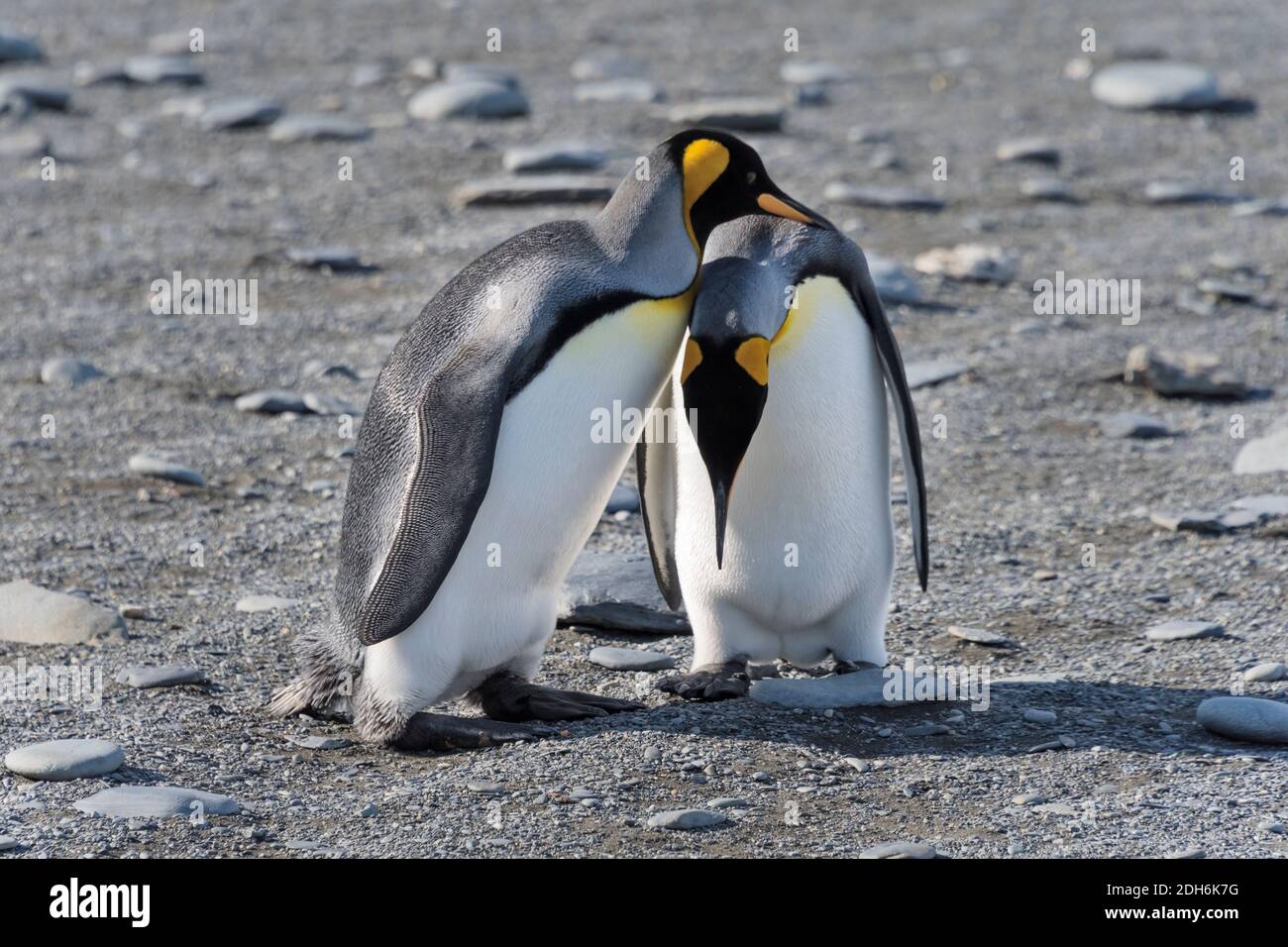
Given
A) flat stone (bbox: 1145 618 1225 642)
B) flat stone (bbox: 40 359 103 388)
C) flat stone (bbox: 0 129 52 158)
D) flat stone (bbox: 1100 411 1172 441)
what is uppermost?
flat stone (bbox: 0 129 52 158)

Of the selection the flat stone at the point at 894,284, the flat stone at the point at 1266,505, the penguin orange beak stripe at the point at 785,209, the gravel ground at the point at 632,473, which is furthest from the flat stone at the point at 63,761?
the flat stone at the point at 894,284

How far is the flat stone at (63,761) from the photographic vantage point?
3229 mm

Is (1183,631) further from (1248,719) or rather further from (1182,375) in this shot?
(1182,375)

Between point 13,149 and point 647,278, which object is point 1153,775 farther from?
point 13,149

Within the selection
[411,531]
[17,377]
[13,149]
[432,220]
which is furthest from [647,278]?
[13,149]

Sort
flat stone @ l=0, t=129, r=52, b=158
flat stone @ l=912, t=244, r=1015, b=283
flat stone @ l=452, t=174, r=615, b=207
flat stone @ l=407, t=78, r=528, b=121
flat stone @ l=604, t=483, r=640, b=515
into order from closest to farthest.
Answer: flat stone @ l=604, t=483, r=640, b=515
flat stone @ l=912, t=244, r=1015, b=283
flat stone @ l=452, t=174, r=615, b=207
flat stone @ l=0, t=129, r=52, b=158
flat stone @ l=407, t=78, r=528, b=121

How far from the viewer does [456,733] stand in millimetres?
3424

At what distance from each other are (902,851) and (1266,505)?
2.41 meters

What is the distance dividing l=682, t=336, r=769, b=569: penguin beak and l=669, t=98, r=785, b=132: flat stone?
6.21 m

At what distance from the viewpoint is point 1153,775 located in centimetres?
325

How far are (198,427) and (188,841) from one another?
2934mm

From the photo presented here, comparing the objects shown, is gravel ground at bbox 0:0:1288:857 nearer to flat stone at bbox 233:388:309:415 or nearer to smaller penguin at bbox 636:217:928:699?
flat stone at bbox 233:388:309:415

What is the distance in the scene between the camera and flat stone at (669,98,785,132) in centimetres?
952

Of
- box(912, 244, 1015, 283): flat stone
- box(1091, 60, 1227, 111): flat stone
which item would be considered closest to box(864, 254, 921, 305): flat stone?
box(912, 244, 1015, 283): flat stone
